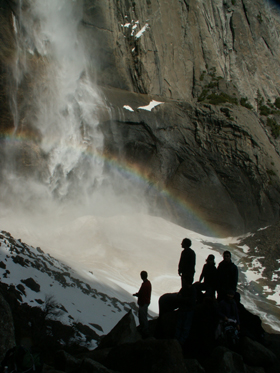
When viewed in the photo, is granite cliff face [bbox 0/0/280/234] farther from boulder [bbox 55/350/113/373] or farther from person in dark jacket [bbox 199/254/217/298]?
boulder [bbox 55/350/113/373]

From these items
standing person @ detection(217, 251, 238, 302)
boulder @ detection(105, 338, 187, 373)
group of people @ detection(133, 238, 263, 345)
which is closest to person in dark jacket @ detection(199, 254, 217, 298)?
group of people @ detection(133, 238, 263, 345)

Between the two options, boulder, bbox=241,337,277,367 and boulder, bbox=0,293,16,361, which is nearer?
boulder, bbox=0,293,16,361

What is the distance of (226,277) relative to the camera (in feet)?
21.0

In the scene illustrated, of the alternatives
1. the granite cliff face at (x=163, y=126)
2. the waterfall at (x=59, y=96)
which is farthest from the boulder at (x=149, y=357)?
the waterfall at (x=59, y=96)

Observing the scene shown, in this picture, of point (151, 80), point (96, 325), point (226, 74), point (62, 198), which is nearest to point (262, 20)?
point (226, 74)

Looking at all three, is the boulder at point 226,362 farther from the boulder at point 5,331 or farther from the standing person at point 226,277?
the boulder at point 5,331

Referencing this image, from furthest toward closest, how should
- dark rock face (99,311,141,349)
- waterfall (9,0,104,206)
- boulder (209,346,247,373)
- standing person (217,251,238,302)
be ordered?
waterfall (9,0,104,206), standing person (217,251,238,302), dark rock face (99,311,141,349), boulder (209,346,247,373)

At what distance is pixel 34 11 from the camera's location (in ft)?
87.9

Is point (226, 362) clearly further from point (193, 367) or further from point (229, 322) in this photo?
point (229, 322)

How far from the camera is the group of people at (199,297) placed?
18.3 ft

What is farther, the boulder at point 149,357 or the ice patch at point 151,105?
the ice patch at point 151,105

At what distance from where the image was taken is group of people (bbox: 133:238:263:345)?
5578 millimetres

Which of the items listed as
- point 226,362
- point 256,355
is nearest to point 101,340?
point 226,362

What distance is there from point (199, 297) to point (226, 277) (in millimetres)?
918
